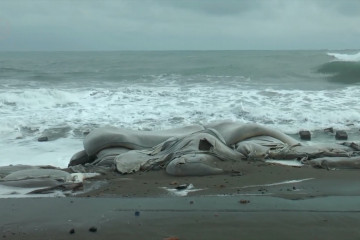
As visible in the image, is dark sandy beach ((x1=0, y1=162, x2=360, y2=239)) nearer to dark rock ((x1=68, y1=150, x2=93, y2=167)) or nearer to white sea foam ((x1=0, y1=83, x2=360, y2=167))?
dark rock ((x1=68, y1=150, x2=93, y2=167))

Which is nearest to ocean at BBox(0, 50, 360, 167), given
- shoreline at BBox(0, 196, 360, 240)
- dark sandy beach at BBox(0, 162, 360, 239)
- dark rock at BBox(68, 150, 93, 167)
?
dark rock at BBox(68, 150, 93, 167)

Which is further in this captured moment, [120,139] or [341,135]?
[341,135]

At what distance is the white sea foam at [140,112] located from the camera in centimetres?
1057

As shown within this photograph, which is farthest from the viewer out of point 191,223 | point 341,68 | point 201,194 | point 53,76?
point 341,68

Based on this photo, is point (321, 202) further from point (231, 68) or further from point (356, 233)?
point (231, 68)

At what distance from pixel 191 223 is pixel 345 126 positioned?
9419 mm

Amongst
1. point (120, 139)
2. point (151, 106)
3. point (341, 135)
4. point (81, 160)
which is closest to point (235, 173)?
point (120, 139)

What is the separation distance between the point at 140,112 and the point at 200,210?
10.3m

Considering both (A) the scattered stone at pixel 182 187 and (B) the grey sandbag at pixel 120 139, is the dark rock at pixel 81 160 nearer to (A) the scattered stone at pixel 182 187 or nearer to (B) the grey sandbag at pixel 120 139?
(B) the grey sandbag at pixel 120 139

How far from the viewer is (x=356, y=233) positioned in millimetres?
3648

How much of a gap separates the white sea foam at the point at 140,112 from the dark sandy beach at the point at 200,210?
3911 mm

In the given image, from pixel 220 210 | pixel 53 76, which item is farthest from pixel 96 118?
pixel 53 76

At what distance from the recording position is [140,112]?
567 inches

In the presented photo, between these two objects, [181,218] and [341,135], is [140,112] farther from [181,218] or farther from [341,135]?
[181,218]
